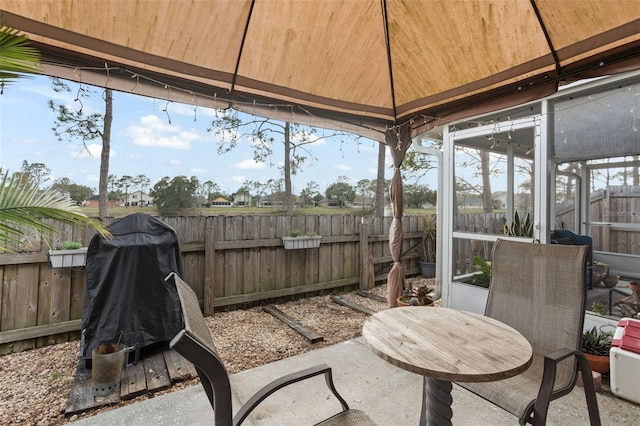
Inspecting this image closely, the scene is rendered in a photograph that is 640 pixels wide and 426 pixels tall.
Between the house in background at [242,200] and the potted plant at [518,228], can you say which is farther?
the house in background at [242,200]

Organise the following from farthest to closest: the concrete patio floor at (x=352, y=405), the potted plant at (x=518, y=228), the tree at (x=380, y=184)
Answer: the tree at (x=380, y=184) < the potted plant at (x=518, y=228) < the concrete patio floor at (x=352, y=405)

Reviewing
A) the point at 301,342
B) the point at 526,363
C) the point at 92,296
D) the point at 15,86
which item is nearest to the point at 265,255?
the point at 301,342

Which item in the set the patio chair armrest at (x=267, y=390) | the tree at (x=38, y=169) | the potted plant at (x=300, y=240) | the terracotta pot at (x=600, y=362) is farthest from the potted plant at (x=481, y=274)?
the tree at (x=38, y=169)

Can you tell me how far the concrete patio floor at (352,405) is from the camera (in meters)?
1.84

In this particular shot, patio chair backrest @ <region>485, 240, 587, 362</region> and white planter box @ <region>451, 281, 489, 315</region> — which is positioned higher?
patio chair backrest @ <region>485, 240, 587, 362</region>

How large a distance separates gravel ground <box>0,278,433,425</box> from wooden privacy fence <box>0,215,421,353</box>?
20cm

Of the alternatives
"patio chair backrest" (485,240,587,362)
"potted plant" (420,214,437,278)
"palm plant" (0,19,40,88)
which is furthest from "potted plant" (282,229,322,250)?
"palm plant" (0,19,40,88)

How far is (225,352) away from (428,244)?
424 centimetres

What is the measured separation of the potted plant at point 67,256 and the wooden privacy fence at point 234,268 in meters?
0.18

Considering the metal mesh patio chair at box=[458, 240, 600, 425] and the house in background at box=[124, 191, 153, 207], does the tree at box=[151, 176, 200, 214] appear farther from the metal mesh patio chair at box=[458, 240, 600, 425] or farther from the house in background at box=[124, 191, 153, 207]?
the metal mesh patio chair at box=[458, 240, 600, 425]

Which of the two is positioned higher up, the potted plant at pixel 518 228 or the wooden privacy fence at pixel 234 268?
the potted plant at pixel 518 228

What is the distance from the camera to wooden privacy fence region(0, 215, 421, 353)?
275 cm

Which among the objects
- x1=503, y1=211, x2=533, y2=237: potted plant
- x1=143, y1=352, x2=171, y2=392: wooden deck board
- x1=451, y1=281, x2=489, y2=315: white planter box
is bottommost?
x1=143, y1=352, x2=171, y2=392: wooden deck board

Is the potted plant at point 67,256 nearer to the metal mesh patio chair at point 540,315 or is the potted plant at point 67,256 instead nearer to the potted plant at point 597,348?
the metal mesh patio chair at point 540,315
